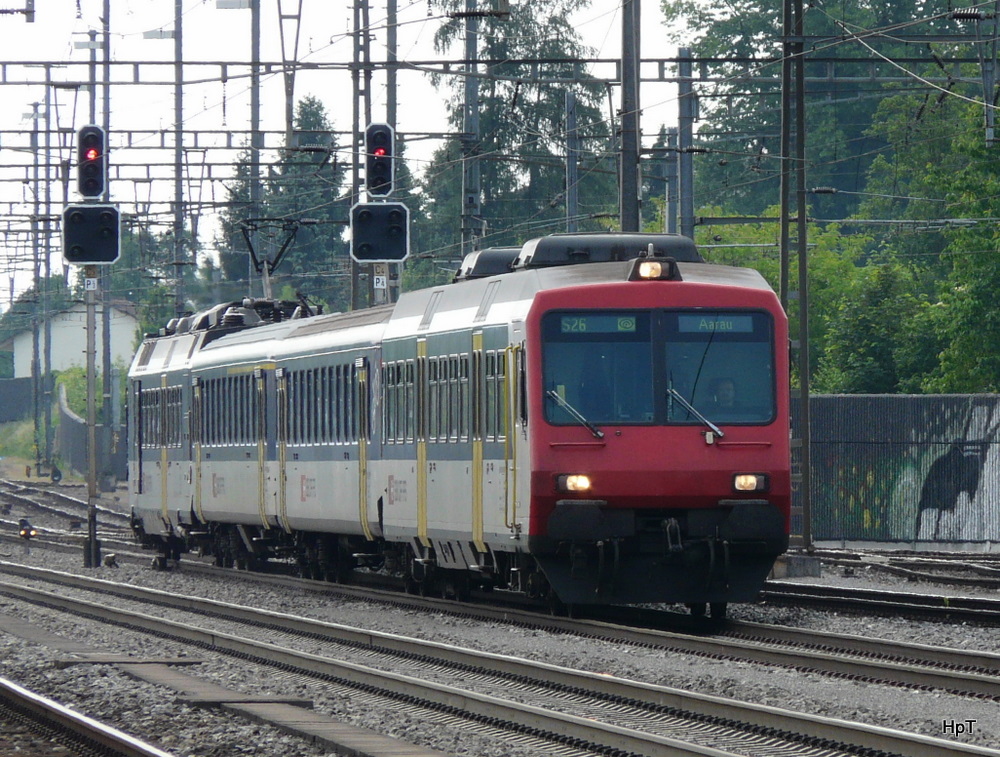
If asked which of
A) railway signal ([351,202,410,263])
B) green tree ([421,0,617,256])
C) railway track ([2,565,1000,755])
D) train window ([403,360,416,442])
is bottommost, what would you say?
railway track ([2,565,1000,755])

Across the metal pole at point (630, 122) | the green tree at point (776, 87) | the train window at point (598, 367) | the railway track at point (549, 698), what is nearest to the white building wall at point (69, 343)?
the green tree at point (776, 87)

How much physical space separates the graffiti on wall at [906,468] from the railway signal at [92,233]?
553 inches

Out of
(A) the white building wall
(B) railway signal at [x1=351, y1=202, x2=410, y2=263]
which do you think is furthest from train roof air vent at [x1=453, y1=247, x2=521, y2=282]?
(A) the white building wall

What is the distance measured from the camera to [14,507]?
5375 cm

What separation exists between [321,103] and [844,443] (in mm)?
82233

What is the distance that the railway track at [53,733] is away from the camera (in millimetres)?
10547

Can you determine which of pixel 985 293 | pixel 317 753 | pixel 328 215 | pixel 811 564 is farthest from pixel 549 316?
pixel 328 215

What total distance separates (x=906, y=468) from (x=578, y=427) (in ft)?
64.0

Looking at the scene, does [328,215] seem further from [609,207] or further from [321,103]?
[609,207]

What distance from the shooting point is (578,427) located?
54.2 ft

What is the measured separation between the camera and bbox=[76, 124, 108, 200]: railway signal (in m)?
26.5

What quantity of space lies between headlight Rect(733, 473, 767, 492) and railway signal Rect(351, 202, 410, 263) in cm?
964

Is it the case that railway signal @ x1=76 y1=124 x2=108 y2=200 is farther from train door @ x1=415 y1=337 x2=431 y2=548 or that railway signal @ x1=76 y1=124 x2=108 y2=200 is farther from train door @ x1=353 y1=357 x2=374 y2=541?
train door @ x1=415 y1=337 x2=431 y2=548

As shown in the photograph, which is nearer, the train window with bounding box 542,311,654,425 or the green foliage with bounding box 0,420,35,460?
the train window with bounding box 542,311,654,425
